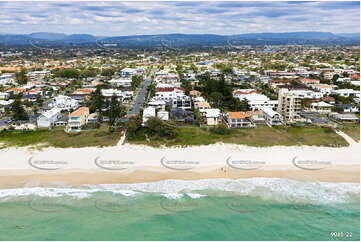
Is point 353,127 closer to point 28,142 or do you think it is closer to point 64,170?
point 64,170

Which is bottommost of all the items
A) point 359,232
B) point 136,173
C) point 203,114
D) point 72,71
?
point 359,232

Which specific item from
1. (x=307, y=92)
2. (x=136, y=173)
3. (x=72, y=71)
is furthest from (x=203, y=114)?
(x=72, y=71)

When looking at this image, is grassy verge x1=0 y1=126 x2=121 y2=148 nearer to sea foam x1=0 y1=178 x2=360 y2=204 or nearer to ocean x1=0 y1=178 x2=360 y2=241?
sea foam x1=0 y1=178 x2=360 y2=204

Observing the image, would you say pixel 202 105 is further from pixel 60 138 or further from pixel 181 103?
pixel 60 138

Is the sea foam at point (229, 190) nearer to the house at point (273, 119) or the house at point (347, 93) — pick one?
the house at point (273, 119)

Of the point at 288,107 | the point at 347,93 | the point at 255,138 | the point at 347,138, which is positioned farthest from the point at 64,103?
the point at 347,93

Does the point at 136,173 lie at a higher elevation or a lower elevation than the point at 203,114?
lower

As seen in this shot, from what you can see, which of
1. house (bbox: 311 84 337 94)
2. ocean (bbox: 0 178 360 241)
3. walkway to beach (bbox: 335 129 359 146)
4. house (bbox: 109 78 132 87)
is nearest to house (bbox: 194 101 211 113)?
walkway to beach (bbox: 335 129 359 146)

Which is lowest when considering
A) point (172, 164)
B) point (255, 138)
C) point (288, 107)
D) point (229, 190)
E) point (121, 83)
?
point (229, 190)
